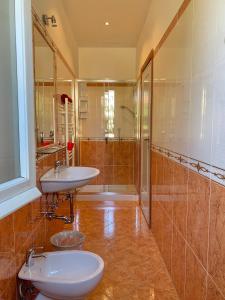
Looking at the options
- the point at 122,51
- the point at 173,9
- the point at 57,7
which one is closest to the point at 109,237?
the point at 173,9

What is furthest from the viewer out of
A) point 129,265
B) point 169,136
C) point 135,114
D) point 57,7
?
point 135,114

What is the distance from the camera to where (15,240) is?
A: 4.36ft

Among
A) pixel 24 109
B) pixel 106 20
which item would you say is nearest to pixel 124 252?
pixel 24 109

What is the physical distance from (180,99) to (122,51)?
3.08 m

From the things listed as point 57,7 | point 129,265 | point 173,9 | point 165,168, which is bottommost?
point 129,265

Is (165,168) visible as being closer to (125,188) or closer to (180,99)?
(180,99)

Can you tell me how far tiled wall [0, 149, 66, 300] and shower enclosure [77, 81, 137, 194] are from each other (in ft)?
8.82

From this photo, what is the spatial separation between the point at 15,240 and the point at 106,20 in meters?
3.12

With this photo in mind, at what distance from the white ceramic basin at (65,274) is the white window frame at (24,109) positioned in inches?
22.3

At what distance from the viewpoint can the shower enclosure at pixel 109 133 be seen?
459 cm

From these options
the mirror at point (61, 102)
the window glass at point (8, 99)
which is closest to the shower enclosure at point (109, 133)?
the mirror at point (61, 102)

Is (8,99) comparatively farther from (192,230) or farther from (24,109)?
(192,230)

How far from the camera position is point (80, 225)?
3.20m

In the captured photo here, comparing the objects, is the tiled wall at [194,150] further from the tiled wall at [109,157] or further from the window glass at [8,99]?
the tiled wall at [109,157]
